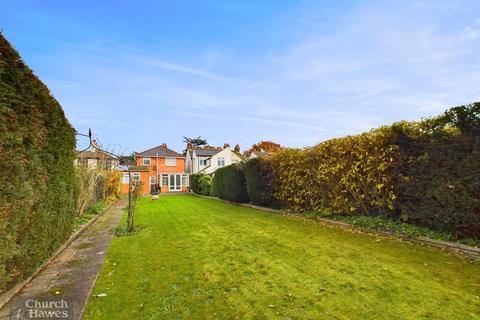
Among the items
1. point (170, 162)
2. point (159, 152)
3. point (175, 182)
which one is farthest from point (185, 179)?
point (159, 152)

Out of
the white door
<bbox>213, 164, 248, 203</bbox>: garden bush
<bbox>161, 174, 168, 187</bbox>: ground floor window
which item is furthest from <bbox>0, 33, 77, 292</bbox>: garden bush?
→ the white door

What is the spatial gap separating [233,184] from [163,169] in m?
28.1

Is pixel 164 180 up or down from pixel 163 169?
down

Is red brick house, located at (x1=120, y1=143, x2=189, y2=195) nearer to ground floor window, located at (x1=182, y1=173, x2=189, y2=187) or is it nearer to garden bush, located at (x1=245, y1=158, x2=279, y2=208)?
ground floor window, located at (x1=182, y1=173, x2=189, y2=187)


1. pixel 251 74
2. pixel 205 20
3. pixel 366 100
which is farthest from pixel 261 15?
pixel 366 100

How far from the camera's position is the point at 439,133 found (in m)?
6.20

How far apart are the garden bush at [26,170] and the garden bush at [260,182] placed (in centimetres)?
975

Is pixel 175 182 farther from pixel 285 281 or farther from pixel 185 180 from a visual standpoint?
pixel 285 281

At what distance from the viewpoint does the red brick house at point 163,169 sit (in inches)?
1643

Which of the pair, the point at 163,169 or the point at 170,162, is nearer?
the point at 163,169

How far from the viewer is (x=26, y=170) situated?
148 inches

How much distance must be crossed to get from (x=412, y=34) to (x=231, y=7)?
6622mm

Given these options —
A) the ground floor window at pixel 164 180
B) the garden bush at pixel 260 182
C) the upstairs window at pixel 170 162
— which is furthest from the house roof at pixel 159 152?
the garden bush at pixel 260 182

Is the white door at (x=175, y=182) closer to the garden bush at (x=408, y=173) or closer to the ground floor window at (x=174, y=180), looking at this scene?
the ground floor window at (x=174, y=180)
